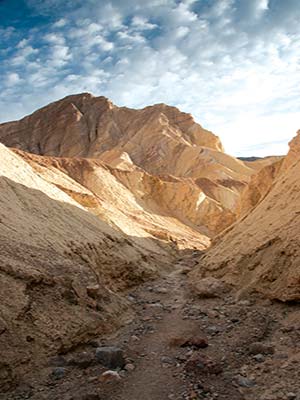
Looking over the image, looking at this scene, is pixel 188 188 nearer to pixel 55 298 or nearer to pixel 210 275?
pixel 210 275

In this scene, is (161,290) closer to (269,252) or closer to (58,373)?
(269,252)

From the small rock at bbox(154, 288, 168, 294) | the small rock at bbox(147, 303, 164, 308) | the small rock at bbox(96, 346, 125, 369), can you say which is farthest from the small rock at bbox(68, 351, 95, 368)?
the small rock at bbox(154, 288, 168, 294)

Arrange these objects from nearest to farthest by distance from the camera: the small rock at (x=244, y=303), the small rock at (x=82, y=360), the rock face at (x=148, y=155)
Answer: the small rock at (x=82, y=360) → the small rock at (x=244, y=303) → the rock face at (x=148, y=155)

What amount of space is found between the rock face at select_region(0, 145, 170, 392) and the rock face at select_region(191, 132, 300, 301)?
10.4 ft

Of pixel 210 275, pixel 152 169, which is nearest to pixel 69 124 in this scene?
pixel 152 169

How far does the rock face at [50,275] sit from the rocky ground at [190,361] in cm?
38

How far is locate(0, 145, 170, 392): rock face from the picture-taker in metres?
6.69

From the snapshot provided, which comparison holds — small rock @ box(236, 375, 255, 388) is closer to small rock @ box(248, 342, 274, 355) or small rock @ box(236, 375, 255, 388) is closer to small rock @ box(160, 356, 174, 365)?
small rock @ box(248, 342, 274, 355)

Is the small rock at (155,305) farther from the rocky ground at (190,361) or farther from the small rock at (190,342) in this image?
the small rock at (190,342)

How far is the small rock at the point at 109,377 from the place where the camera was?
6.21 m

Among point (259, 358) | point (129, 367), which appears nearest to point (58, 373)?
point (129, 367)

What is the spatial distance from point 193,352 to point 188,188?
111 ft

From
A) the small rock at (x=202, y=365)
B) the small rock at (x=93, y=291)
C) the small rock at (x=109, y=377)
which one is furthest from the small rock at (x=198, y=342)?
the small rock at (x=93, y=291)

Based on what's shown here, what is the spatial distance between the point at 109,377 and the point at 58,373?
0.87m
